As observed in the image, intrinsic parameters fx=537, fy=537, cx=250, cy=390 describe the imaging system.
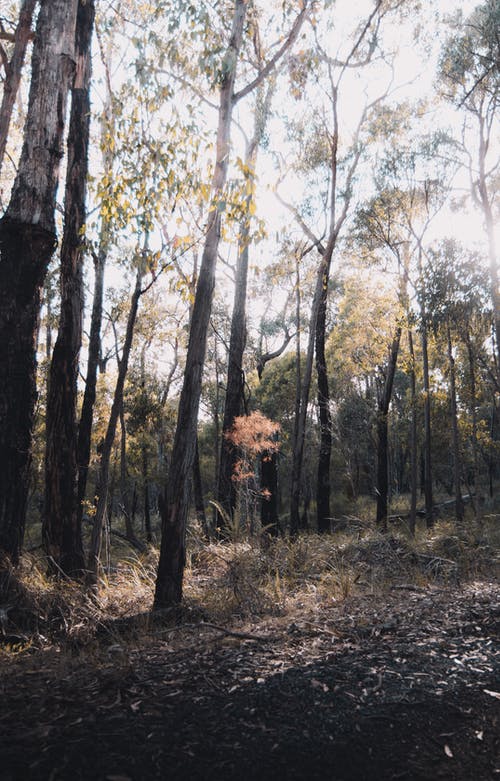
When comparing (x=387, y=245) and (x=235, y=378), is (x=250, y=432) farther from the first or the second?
(x=387, y=245)

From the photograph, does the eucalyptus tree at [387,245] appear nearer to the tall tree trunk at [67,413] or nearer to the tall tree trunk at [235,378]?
the tall tree trunk at [235,378]

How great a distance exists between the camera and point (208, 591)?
5.61 metres

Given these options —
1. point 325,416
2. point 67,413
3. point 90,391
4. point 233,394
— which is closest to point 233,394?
point 233,394

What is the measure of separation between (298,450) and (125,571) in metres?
A: 8.49

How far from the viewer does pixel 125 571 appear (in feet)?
21.1

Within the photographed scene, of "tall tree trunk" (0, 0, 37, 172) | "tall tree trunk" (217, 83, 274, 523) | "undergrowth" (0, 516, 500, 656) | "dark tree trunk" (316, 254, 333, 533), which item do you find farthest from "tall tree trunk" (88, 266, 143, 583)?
"dark tree trunk" (316, 254, 333, 533)

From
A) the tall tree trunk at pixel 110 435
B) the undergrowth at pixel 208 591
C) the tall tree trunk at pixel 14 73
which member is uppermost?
the tall tree trunk at pixel 14 73

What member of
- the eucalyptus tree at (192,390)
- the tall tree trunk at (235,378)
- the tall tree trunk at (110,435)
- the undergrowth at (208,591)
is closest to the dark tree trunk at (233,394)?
the tall tree trunk at (235,378)

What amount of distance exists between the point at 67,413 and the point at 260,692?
4.36 metres

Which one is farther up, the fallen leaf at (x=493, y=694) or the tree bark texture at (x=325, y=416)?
the tree bark texture at (x=325, y=416)

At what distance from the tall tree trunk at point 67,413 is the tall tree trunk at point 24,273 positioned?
670 millimetres

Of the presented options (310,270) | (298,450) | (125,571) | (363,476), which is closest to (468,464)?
(363,476)

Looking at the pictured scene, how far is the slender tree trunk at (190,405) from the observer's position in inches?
204

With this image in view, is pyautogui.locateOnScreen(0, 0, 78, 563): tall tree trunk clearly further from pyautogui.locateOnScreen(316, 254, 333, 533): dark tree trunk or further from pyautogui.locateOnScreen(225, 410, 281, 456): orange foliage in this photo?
pyautogui.locateOnScreen(316, 254, 333, 533): dark tree trunk
